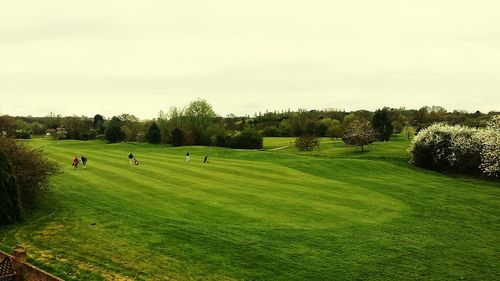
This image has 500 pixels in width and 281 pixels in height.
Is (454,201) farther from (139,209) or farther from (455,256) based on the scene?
(139,209)

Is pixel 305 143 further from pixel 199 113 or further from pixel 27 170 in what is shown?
pixel 27 170

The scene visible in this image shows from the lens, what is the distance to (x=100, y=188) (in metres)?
35.1

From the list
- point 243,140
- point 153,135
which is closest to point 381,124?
point 243,140

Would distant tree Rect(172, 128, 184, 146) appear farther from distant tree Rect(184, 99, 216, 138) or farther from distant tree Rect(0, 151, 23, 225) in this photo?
distant tree Rect(0, 151, 23, 225)

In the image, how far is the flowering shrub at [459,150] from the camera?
5794cm

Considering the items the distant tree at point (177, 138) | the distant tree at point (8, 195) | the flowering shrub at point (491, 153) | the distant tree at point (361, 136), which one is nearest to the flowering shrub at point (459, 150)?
the flowering shrub at point (491, 153)

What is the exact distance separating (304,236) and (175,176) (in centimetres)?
2117

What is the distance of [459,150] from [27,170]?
5549cm

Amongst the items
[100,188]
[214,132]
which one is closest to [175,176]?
[100,188]

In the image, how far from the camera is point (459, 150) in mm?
62062

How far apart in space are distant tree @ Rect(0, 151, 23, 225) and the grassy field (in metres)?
0.91

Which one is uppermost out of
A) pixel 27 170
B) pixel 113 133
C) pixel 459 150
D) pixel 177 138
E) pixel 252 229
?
pixel 113 133

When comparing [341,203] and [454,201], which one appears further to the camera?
[454,201]

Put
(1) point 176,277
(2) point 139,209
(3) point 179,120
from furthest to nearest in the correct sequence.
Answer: (3) point 179,120
(2) point 139,209
(1) point 176,277
